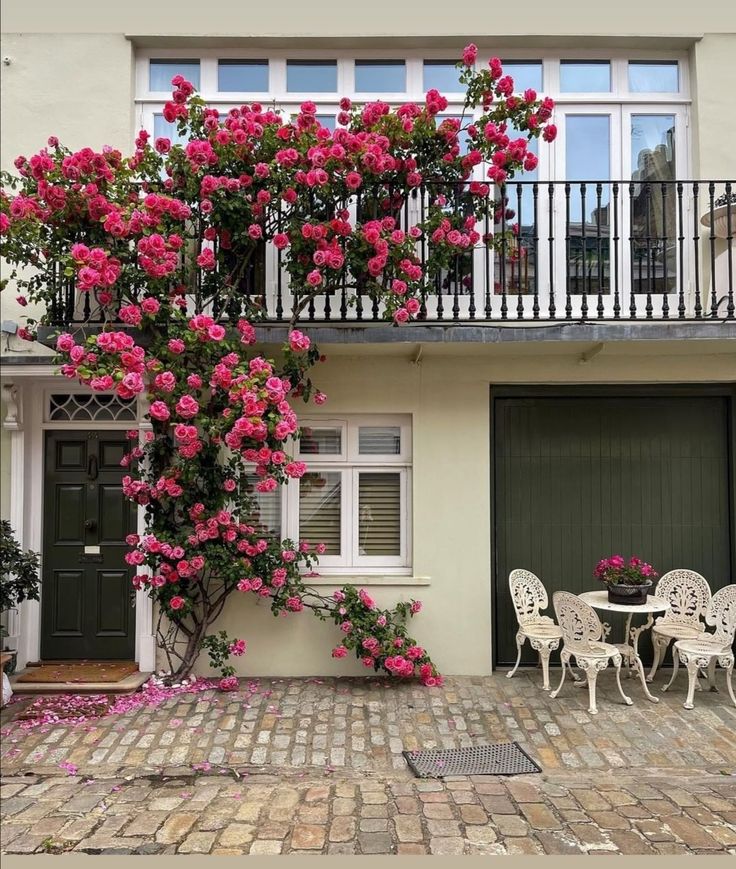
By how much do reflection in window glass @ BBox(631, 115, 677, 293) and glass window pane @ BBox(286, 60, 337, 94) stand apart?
3.10m

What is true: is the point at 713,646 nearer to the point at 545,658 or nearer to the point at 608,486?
the point at 545,658

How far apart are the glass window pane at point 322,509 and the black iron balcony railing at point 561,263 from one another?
5.16 ft

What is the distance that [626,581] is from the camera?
18.6 feet

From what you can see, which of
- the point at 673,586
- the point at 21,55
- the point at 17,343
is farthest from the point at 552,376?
the point at 21,55

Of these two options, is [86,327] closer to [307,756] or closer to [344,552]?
[344,552]

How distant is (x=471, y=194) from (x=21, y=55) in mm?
4671

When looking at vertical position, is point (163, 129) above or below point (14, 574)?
above

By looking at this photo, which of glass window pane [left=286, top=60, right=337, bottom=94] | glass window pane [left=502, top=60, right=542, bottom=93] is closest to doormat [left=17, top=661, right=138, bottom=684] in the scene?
glass window pane [left=286, top=60, right=337, bottom=94]

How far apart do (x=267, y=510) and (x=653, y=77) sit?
5.90 metres

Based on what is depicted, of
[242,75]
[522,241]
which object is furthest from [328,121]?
[522,241]

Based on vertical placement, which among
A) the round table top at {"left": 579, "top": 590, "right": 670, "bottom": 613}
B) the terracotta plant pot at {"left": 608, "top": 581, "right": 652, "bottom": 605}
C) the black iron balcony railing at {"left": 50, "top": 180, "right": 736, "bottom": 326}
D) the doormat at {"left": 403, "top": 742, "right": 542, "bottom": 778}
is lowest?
the doormat at {"left": 403, "top": 742, "right": 542, "bottom": 778}

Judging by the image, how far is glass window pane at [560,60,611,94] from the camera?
21.9 feet

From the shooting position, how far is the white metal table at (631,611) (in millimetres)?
5508

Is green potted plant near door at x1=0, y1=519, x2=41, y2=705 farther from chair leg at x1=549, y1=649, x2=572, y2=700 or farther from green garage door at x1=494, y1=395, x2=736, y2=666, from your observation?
chair leg at x1=549, y1=649, x2=572, y2=700
